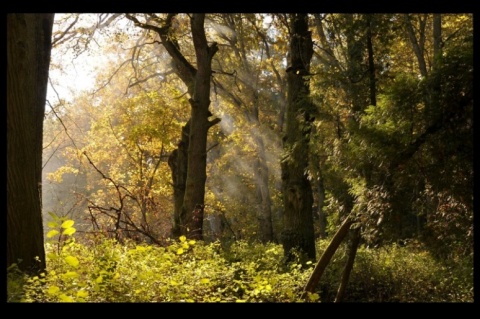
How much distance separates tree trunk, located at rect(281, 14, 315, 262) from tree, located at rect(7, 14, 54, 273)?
6.61m

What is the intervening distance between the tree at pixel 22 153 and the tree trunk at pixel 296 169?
21.7ft

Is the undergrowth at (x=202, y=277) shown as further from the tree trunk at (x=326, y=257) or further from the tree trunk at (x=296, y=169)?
the tree trunk at (x=296, y=169)

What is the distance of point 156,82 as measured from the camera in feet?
84.5

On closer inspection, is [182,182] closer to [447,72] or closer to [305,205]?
[305,205]

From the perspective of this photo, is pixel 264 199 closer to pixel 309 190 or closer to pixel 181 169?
pixel 181 169

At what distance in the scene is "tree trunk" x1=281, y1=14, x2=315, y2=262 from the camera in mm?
12055

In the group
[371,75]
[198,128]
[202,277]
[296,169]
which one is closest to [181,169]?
[198,128]

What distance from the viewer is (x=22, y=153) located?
21.1 ft

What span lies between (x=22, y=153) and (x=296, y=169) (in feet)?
23.7

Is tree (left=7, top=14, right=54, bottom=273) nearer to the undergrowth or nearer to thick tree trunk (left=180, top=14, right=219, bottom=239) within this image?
the undergrowth
